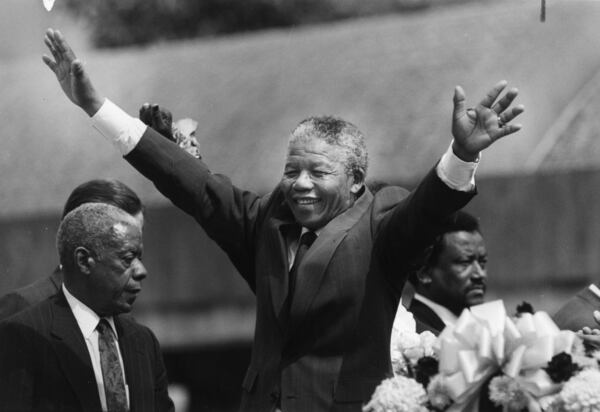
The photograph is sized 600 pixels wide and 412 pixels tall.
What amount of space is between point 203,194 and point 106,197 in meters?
1.22

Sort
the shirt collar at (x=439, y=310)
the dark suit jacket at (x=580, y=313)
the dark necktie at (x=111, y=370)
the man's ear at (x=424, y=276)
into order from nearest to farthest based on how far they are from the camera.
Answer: the dark necktie at (x=111, y=370) < the dark suit jacket at (x=580, y=313) < the shirt collar at (x=439, y=310) < the man's ear at (x=424, y=276)

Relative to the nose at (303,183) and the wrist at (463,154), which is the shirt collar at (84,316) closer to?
the nose at (303,183)

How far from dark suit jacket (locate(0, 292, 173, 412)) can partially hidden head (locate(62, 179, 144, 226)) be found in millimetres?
688

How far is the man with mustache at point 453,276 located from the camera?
842cm

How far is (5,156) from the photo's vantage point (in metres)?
14.7

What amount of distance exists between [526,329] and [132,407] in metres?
1.90

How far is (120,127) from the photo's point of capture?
6156mm

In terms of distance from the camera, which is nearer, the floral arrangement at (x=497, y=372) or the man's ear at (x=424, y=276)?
the floral arrangement at (x=497, y=372)

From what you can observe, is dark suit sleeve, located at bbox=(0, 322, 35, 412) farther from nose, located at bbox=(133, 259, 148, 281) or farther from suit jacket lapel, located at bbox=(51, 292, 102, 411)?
nose, located at bbox=(133, 259, 148, 281)

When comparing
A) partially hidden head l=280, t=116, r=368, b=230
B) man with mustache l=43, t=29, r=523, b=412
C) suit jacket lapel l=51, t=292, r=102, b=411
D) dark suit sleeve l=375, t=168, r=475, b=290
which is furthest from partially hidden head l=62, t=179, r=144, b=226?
dark suit sleeve l=375, t=168, r=475, b=290

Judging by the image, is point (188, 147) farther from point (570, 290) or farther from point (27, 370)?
point (570, 290)

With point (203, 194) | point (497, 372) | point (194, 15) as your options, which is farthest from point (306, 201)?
point (194, 15)

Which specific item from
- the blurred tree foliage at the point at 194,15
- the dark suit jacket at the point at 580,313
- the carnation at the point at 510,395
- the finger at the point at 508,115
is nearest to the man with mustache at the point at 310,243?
the finger at the point at 508,115

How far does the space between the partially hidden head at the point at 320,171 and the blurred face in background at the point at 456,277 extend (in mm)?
2264
